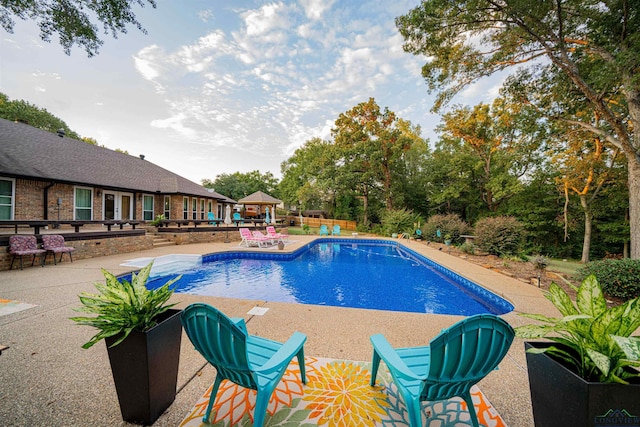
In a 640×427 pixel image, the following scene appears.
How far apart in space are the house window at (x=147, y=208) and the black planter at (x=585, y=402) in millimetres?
17462

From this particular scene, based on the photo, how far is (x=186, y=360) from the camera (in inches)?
100

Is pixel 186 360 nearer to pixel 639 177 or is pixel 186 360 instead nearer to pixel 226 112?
pixel 639 177

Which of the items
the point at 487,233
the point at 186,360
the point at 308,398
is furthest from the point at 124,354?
the point at 487,233

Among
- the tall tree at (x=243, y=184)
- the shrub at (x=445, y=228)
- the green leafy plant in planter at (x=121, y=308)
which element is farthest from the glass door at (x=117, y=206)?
the tall tree at (x=243, y=184)

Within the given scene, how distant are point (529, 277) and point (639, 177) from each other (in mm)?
3850

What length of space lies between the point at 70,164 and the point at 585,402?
17282 millimetres

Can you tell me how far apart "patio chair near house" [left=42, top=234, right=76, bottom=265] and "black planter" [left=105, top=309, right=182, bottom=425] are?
8223mm

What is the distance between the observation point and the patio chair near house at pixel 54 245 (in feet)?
22.7

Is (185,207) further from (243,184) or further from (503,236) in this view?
(243,184)

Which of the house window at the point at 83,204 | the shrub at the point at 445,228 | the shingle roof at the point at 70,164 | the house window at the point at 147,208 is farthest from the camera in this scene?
the house window at the point at 147,208

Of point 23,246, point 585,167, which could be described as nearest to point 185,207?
point 23,246

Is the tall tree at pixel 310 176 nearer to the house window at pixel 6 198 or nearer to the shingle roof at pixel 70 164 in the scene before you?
the shingle roof at pixel 70 164

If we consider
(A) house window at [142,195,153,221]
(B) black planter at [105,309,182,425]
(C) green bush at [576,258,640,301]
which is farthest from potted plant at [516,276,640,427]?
(A) house window at [142,195,153,221]

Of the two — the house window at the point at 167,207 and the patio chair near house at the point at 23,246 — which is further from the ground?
the house window at the point at 167,207
